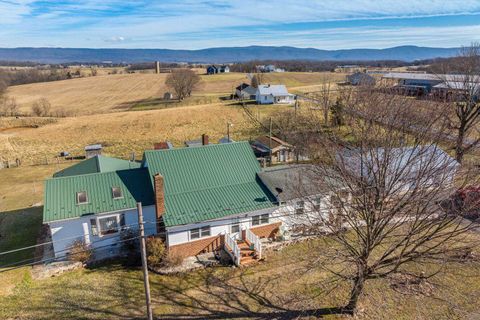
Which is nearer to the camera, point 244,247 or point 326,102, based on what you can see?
point 244,247

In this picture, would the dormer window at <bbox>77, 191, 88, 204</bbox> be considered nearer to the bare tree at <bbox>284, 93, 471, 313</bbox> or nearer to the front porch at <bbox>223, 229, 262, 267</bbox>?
the front porch at <bbox>223, 229, 262, 267</bbox>

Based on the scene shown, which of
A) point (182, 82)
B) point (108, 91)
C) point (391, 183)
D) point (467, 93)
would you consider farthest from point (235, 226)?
point (108, 91)

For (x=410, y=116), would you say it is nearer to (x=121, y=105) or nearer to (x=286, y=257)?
(x=286, y=257)

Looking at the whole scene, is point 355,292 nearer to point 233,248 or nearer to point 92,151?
point 233,248

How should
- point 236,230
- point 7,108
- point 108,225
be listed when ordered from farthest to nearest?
point 7,108 → point 236,230 → point 108,225

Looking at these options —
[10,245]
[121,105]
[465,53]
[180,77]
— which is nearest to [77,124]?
[121,105]

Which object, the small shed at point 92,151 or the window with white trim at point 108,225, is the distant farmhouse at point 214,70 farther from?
the window with white trim at point 108,225
